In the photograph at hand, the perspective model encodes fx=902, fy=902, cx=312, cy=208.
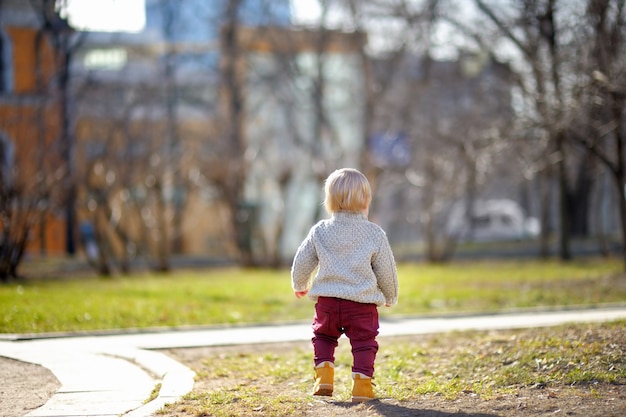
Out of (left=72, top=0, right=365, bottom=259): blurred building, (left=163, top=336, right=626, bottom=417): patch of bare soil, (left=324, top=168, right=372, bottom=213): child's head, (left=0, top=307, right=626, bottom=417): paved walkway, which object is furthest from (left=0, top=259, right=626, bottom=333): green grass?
(left=72, top=0, right=365, bottom=259): blurred building

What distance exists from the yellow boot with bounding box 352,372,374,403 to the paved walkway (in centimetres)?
119

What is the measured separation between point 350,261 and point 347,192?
0.44 meters

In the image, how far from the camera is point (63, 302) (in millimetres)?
11344

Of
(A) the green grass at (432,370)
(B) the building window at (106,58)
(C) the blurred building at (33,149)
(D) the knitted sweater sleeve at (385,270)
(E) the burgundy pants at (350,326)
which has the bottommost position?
(A) the green grass at (432,370)

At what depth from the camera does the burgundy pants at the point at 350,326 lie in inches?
225

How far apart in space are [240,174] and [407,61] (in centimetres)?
699

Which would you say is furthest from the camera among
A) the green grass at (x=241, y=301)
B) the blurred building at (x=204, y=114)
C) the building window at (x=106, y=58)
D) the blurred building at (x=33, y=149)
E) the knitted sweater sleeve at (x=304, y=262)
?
the building window at (x=106, y=58)

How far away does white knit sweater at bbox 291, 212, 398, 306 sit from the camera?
18.8ft

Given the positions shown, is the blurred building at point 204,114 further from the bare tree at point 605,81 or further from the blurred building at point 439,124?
the bare tree at point 605,81

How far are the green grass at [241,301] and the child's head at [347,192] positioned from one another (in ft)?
15.2

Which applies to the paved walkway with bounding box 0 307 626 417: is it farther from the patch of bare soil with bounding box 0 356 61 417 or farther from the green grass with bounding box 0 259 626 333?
the green grass with bounding box 0 259 626 333

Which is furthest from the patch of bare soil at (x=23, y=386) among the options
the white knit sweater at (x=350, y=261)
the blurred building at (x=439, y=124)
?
the blurred building at (x=439, y=124)

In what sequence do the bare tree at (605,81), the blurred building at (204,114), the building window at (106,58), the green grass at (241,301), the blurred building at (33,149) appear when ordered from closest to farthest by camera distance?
1. the green grass at (241,301)
2. the bare tree at (605,81)
3. the blurred building at (33,149)
4. the blurred building at (204,114)
5. the building window at (106,58)

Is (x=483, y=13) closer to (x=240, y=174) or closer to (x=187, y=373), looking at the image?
(x=240, y=174)
